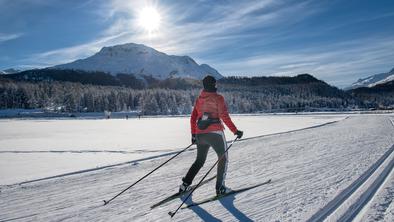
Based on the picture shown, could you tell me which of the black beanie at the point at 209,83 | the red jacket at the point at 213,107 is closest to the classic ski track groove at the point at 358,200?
the red jacket at the point at 213,107

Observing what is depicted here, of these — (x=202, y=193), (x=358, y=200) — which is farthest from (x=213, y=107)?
(x=358, y=200)

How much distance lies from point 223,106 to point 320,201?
207 cm

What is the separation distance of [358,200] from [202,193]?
8.23 feet

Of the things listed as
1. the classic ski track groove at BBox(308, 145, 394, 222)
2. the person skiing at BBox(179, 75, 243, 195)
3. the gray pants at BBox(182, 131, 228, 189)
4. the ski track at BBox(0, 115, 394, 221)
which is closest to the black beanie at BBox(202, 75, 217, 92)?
the person skiing at BBox(179, 75, 243, 195)

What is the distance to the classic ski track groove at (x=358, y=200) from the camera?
4.79 m

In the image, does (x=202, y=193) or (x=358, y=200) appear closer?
(x=358, y=200)

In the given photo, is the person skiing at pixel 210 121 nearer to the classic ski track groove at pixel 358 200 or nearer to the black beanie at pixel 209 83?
the black beanie at pixel 209 83

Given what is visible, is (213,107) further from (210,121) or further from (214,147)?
(214,147)

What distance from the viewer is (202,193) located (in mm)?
6309

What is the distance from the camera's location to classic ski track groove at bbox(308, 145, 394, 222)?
479cm

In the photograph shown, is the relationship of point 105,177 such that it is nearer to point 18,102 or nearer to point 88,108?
point 88,108

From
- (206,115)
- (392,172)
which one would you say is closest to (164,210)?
(206,115)

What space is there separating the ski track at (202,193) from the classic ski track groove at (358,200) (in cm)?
10

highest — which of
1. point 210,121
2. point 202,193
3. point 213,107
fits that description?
point 213,107
